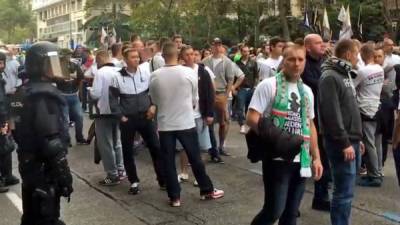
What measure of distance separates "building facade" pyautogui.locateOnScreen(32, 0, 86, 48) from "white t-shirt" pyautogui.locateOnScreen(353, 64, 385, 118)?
77327 mm

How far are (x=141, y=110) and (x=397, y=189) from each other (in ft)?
11.1

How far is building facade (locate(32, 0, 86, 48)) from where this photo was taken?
92312mm

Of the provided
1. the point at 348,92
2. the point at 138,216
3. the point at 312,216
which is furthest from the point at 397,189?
the point at 138,216

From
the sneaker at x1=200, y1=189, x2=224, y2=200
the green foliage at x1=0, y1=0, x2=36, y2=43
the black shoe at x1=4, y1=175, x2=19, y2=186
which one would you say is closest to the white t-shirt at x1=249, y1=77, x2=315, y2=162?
the sneaker at x1=200, y1=189, x2=224, y2=200

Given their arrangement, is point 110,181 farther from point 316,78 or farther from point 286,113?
point 286,113

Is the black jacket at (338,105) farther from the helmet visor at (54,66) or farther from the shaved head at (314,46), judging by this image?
the helmet visor at (54,66)

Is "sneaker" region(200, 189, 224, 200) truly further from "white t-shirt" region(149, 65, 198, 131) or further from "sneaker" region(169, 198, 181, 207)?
"white t-shirt" region(149, 65, 198, 131)

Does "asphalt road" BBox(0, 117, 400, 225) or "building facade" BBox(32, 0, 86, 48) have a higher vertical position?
"building facade" BBox(32, 0, 86, 48)

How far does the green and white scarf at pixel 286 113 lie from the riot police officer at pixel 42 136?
1646mm

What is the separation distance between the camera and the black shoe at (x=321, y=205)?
20.5 feet

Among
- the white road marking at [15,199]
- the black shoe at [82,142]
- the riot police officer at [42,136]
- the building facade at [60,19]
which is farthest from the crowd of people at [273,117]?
the building facade at [60,19]

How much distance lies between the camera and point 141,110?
7.13m

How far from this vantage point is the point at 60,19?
10781cm

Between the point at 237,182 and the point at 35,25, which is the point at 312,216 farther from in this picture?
the point at 35,25
